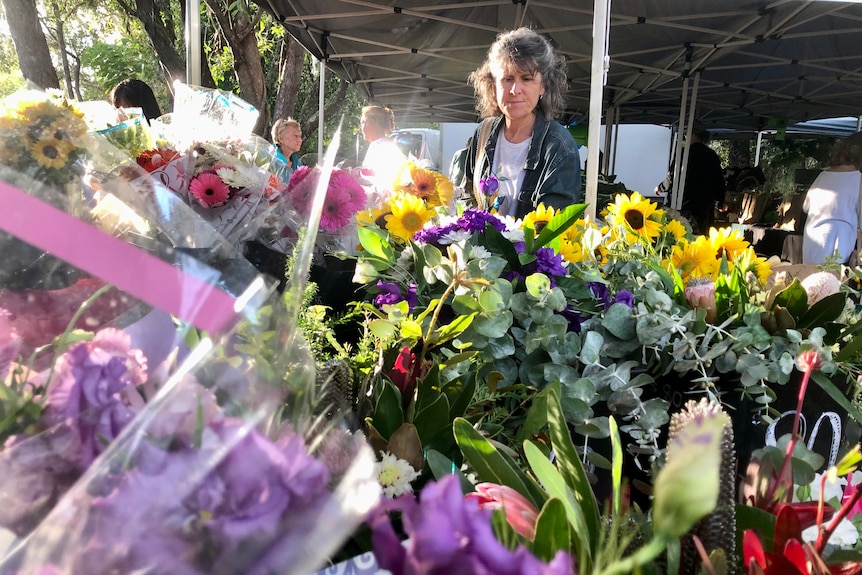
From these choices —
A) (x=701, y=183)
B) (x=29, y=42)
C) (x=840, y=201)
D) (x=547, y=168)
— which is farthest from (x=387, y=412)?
(x=29, y=42)

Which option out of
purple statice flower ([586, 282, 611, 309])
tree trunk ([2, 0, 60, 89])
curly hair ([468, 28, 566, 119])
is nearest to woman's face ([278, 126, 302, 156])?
curly hair ([468, 28, 566, 119])

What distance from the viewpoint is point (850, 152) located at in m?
3.71

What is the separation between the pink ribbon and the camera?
1.59ft

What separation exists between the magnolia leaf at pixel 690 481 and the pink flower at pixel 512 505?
8.0 inches

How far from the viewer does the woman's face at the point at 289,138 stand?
4.23 m

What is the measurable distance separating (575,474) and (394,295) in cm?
56

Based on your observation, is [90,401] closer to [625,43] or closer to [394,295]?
[394,295]

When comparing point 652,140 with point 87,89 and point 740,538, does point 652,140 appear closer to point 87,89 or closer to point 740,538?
point 740,538

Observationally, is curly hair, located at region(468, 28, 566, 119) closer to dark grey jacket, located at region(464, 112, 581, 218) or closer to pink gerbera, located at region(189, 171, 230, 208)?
dark grey jacket, located at region(464, 112, 581, 218)

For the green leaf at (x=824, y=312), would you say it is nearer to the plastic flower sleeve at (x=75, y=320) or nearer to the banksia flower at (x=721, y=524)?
the banksia flower at (x=721, y=524)

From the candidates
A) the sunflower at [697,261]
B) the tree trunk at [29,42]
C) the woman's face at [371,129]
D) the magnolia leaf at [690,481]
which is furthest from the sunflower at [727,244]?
the tree trunk at [29,42]

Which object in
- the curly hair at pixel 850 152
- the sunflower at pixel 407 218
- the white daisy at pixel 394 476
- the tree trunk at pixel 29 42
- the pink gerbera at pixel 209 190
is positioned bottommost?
the white daisy at pixel 394 476

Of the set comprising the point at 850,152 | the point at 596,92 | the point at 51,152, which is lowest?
the point at 51,152

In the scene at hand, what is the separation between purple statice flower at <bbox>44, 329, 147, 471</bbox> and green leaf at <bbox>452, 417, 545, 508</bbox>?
301mm
